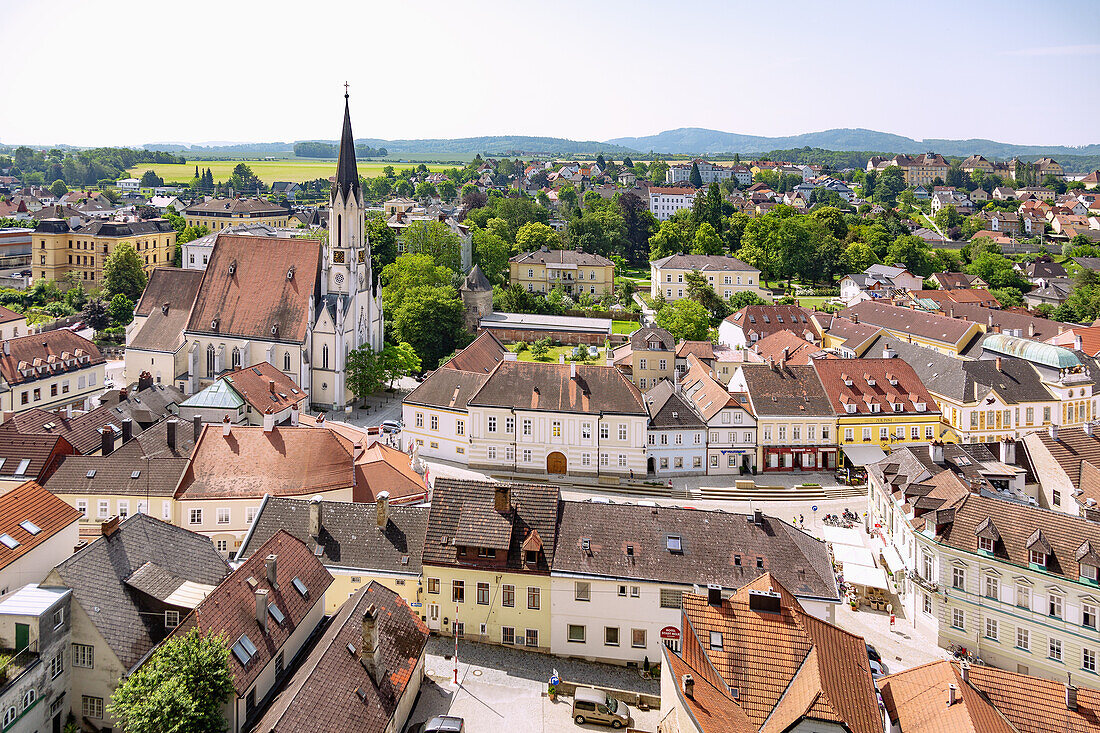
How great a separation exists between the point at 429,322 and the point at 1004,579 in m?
54.6

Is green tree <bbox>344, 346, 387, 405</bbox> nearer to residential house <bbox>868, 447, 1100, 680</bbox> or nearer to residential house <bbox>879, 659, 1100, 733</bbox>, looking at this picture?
residential house <bbox>868, 447, 1100, 680</bbox>

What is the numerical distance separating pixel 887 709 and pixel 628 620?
9.32 m

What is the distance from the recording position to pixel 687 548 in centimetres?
3388

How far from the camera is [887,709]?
26.6 meters

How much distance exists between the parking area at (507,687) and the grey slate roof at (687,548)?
330 cm

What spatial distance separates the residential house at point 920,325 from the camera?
259 ft

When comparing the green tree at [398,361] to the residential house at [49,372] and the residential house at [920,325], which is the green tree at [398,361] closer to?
the residential house at [49,372]

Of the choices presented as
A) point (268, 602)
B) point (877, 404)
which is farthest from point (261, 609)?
point (877, 404)

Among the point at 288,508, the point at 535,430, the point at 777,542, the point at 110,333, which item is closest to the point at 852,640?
the point at 777,542

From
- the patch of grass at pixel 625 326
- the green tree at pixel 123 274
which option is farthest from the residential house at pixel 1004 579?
the green tree at pixel 123 274

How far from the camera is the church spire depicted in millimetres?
70188

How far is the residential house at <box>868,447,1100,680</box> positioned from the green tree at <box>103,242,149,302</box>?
8302cm

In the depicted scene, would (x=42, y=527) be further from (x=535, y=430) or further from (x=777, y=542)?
(x=535, y=430)

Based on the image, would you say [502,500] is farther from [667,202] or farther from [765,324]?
[667,202]
